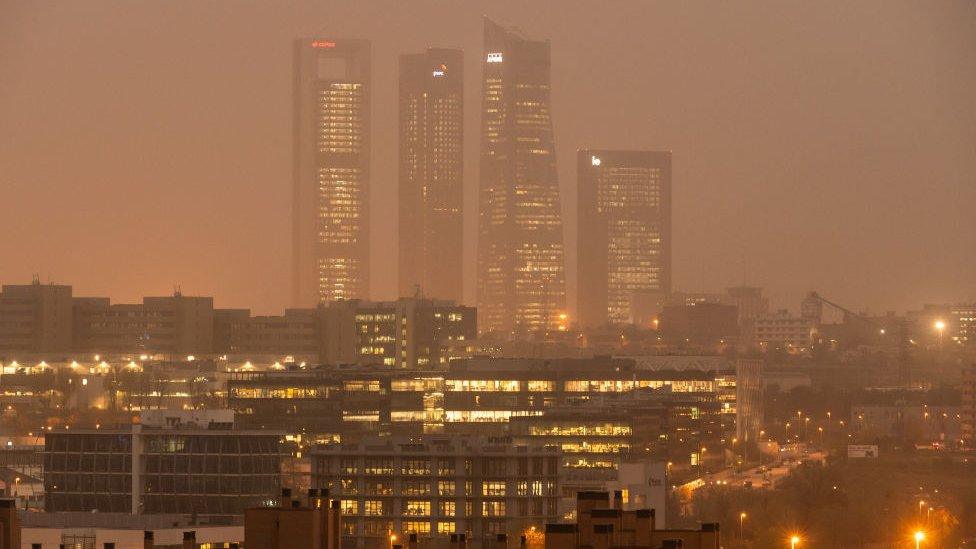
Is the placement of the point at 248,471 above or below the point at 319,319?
below

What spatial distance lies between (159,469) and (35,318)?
113 m

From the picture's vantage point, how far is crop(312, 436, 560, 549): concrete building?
7075cm

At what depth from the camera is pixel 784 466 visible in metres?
112

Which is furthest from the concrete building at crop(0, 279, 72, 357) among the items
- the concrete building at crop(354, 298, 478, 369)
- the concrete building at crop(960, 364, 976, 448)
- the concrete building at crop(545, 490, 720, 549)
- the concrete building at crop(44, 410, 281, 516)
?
the concrete building at crop(545, 490, 720, 549)

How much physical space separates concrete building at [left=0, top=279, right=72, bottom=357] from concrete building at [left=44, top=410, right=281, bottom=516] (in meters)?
109

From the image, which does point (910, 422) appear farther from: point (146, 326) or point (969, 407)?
point (146, 326)

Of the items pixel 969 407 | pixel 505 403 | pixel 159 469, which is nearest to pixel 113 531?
pixel 159 469

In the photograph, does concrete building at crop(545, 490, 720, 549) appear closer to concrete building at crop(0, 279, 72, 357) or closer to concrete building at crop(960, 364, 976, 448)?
concrete building at crop(960, 364, 976, 448)

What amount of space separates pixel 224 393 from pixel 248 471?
69.1 metres

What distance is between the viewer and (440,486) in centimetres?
7225

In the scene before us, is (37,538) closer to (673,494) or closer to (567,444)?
(673,494)

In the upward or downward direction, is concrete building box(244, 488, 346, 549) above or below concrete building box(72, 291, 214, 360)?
below

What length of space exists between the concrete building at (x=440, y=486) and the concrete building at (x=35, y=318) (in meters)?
114

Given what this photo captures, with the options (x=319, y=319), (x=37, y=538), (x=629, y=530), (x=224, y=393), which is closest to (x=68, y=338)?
Answer: (x=319, y=319)
